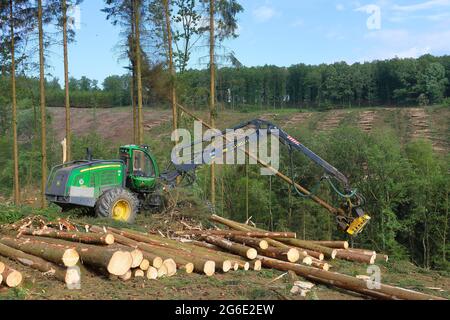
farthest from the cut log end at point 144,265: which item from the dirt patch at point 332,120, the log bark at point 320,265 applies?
the dirt patch at point 332,120

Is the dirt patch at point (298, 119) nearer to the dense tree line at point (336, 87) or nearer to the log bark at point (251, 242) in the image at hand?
the dense tree line at point (336, 87)

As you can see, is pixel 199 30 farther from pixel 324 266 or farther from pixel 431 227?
pixel 431 227

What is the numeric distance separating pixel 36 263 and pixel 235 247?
381 centimetres

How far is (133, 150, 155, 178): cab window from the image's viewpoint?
12.6m

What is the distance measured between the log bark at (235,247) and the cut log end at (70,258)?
3.31 m

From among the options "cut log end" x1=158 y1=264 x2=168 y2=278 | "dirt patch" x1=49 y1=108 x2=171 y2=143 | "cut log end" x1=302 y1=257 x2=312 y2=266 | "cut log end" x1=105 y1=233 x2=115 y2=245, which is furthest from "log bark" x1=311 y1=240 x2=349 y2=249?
"dirt patch" x1=49 y1=108 x2=171 y2=143

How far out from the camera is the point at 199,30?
17.8 m

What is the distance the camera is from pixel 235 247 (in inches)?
385

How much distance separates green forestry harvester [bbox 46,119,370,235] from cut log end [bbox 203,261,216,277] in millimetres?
3952

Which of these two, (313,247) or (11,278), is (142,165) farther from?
(11,278)

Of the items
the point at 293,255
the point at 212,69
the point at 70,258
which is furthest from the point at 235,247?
the point at 212,69

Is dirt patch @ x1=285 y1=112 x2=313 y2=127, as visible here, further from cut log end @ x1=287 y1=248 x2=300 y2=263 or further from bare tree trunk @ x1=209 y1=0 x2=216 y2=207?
cut log end @ x1=287 y1=248 x2=300 y2=263

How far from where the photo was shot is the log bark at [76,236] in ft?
28.0
